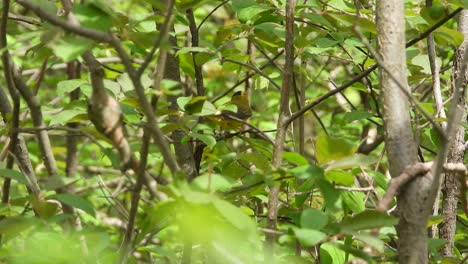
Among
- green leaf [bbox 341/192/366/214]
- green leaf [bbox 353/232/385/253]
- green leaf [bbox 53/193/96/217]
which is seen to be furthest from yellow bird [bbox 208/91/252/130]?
green leaf [bbox 353/232/385/253]

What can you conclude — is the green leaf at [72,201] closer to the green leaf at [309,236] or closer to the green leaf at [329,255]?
the green leaf at [309,236]

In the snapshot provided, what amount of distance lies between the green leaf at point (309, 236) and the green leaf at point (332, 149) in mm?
313

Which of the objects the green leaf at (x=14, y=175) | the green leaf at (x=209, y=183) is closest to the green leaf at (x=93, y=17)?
the green leaf at (x=209, y=183)

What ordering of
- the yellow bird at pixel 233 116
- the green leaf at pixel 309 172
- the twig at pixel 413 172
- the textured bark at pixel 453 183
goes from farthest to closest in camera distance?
the textured bark at pixel 453 183 < the yellow bird at pixel 233 116 < the twig at pixel 413 172 < the green leaf at pixel 309 172

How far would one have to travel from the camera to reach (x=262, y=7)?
187cm

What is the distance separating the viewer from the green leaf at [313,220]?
1143mm

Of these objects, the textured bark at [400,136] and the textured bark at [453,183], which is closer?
the textured bark at [400,136]

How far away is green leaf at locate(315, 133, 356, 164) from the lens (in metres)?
1.39

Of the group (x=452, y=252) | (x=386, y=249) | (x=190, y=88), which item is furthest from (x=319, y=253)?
(x=190, y=88)

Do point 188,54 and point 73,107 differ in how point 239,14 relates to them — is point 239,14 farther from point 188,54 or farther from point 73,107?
point 73,107

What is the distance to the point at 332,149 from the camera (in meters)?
1.40

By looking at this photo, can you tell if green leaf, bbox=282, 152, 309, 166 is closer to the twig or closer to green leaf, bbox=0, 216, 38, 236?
the twig

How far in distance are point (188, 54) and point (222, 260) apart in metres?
1.00

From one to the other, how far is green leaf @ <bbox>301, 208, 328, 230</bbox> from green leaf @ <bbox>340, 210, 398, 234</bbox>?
0.13 ft
